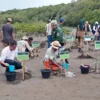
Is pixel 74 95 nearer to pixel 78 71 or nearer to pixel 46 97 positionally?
pixel 46 97

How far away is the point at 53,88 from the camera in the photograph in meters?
6.39

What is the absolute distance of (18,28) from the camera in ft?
69.7

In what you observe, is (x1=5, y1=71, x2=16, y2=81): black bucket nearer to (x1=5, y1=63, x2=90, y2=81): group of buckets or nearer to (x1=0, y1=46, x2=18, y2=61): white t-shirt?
(x1=5, y1=63, x2=90, y2=81): group of buckets

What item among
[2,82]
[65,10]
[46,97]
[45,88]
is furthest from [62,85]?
[65,10]

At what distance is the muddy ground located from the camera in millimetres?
5773

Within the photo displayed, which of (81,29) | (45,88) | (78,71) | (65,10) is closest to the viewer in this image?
(45,88)

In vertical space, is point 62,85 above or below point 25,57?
below

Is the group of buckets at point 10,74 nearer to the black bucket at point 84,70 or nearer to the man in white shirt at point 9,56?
the man in white shirt at point 9,56

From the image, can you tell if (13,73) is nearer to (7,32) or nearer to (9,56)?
(9,56)

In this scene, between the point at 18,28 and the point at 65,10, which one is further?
the point at 65,10

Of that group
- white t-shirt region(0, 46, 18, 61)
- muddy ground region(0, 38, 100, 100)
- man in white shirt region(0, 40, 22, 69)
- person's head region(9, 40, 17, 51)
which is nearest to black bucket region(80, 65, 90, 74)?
muddy ground region(0, 38, 100, 100)

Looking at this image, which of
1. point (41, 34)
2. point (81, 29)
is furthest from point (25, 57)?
point (41, 34)

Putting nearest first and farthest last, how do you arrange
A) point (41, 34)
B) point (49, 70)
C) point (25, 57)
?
1. point (25, 57)
2. point (49, 70)
3. point (41, 34)

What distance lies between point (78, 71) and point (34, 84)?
187 cm
